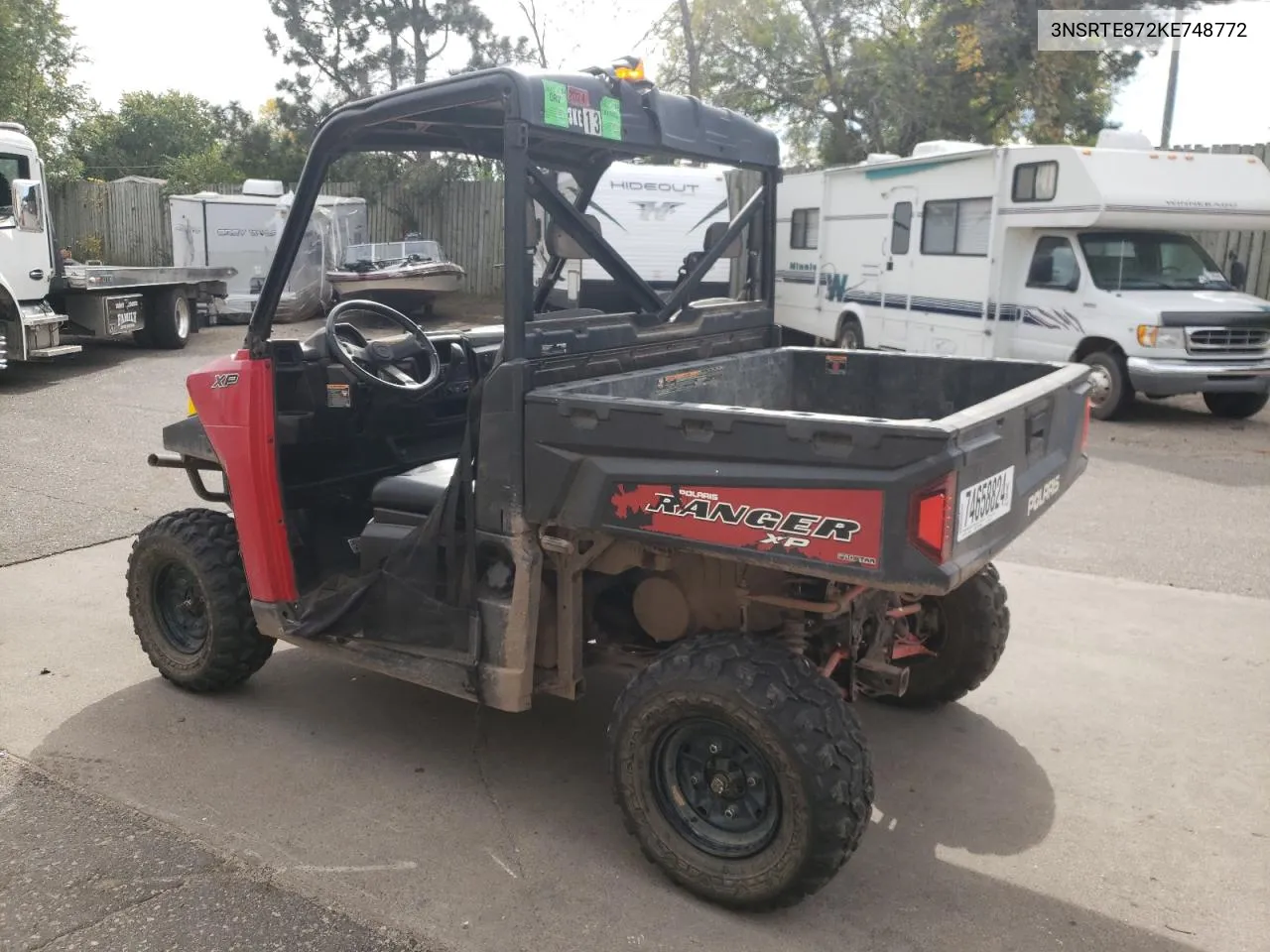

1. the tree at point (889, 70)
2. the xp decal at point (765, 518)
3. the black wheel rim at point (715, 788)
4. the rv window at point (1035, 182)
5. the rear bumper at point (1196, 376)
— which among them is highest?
the tree at point (889, 70)

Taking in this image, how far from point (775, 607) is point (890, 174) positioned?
37.5 ft

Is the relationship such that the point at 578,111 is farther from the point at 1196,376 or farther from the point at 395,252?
the point at 395,252

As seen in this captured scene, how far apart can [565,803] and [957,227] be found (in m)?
10.4

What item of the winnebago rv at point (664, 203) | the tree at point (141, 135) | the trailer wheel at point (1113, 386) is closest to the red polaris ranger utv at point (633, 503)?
the winnebago rv at point (664, 203)

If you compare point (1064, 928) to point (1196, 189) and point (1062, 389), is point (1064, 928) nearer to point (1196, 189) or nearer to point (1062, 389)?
point (1062, 389)

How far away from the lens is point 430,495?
12.6 feet

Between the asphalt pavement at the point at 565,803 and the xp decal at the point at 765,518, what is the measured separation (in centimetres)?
106

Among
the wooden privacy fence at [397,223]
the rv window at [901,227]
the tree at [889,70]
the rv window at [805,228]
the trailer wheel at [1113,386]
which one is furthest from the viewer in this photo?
the tree at [889,70]

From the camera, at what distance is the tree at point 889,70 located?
20.3 m

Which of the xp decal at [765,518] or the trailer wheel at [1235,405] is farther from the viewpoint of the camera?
the trailer wheel at [1235,405]

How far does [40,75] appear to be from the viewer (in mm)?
31984

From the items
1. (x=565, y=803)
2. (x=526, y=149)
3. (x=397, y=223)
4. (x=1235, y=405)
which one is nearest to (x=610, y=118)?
(x=526, y=149)

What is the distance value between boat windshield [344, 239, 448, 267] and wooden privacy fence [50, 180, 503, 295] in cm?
251

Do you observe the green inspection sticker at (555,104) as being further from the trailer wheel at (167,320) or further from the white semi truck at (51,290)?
the trailer wheel at (167,320)
